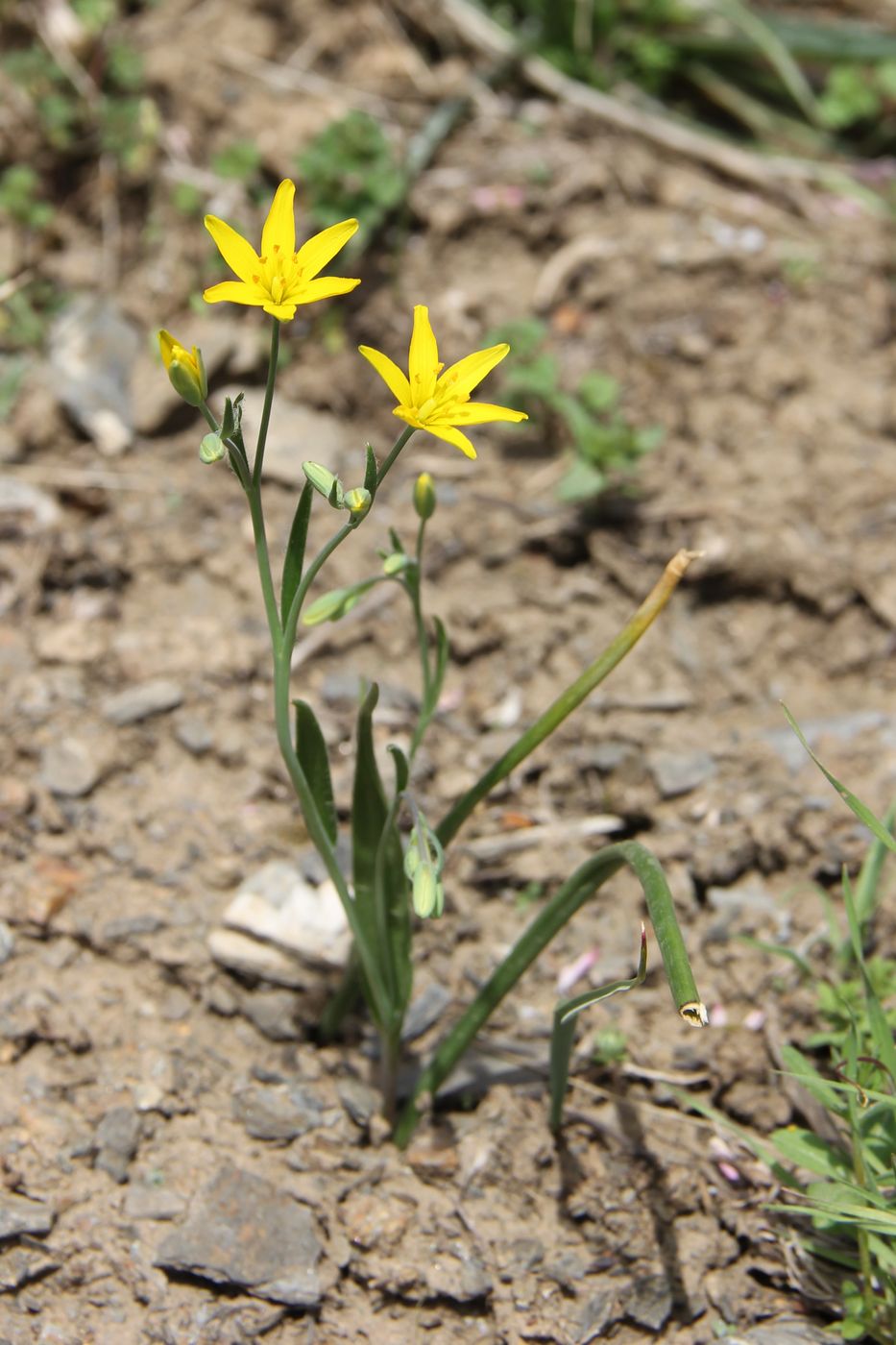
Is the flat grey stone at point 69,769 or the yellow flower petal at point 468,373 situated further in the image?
the flat grey stone at point 69,769

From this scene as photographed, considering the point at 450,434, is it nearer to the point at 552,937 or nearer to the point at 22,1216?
the point at 552,937

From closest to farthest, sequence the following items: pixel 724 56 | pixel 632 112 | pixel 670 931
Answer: pixel 670 931, pixel 632 112, pixel 724 56

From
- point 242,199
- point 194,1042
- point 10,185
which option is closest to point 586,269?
point 242,199

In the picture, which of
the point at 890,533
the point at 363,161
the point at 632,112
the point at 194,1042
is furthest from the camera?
the point at 632,112

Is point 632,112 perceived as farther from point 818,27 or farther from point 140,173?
point 140,173

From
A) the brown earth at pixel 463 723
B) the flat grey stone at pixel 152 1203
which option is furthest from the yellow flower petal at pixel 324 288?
the flat grey stone at pixel 152 1203

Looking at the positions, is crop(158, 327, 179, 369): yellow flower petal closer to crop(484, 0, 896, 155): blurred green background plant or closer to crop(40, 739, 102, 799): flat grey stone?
crop(40, 739, 102, 799): flat grey stone

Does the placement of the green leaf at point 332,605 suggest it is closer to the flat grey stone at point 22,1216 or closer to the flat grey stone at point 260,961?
the flat grey stone at point 260,961
